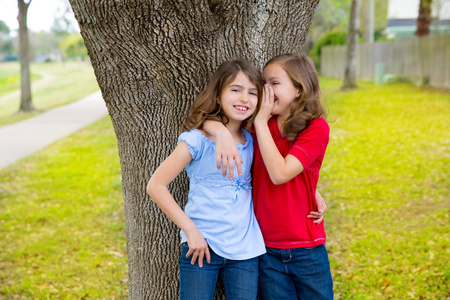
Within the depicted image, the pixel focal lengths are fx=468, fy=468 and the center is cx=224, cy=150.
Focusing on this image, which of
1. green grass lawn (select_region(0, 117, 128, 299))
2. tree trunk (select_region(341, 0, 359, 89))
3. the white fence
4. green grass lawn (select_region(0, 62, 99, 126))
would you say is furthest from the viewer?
green grass lawn (select_region(0, 62, 99, 126))

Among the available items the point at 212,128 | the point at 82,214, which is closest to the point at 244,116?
the point at 212,128

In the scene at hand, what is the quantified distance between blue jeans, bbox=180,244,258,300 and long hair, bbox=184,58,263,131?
59 cm

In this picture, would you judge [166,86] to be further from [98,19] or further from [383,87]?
[383,87]

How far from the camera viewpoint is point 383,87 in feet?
54.7

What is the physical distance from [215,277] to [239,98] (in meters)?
0.80

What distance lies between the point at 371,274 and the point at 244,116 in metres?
2.60

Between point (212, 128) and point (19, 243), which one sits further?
point (19, 243)

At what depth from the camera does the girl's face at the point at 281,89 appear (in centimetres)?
219

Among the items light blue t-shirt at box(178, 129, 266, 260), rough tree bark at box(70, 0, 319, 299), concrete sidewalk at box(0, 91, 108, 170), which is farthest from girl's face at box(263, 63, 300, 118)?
concrete sidewalk at box(0, 91, 108, 170)

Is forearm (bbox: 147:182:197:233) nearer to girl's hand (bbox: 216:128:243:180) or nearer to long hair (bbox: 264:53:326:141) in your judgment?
girl's hand (bbox: 216:128:243:180)

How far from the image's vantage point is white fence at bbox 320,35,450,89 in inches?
573

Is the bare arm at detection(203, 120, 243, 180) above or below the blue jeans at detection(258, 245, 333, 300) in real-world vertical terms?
above

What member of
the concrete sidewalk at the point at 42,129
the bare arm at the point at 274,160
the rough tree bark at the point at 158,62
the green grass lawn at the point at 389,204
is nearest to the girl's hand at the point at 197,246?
the bare arm at the point at 274,160

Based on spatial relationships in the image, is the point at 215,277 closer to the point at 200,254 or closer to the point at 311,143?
the point at 200,254
